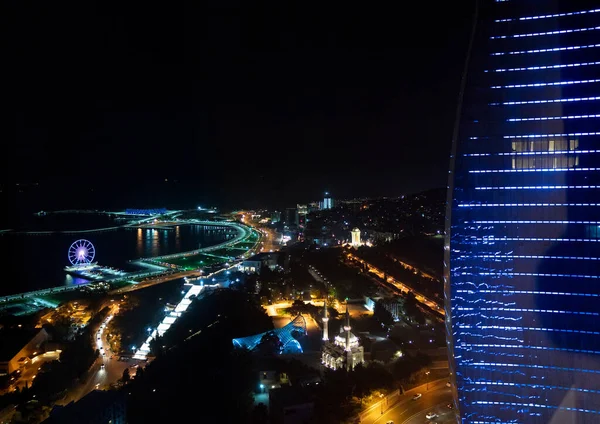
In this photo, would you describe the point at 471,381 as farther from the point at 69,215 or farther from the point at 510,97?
the point at 69,215

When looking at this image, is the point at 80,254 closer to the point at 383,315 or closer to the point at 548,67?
the point at 383,315

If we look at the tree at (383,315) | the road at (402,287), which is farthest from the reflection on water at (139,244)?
the tree at (383,315)

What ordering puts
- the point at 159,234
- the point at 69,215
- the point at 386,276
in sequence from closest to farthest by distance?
the point at 386,276, the point at 159,234, the point at 69,215

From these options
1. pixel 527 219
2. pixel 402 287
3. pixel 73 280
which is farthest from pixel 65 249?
pixel 527 219

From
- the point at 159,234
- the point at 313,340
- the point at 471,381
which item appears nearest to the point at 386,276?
the point at 313,340

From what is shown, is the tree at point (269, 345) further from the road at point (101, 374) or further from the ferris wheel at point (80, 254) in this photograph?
the ferris wheel at point (80, 254)
